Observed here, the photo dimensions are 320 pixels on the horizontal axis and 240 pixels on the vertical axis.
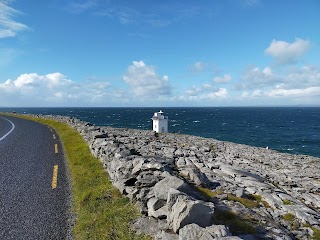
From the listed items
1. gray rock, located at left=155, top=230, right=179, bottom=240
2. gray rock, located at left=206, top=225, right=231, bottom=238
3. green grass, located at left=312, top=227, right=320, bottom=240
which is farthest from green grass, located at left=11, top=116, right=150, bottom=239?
green grass, located at left=312, top=227, right=320, bottom=240

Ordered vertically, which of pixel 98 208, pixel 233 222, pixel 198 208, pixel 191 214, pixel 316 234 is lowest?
pixel 316 234

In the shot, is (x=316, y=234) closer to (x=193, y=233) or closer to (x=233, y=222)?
(x=233, y=222)

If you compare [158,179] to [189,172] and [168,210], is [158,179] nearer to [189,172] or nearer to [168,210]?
[168,210]

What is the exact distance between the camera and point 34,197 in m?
10.8

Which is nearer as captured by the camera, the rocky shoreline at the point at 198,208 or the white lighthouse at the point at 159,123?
the rocky shoreline at the point at 198,208

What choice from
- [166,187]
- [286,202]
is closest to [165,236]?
[166,187]

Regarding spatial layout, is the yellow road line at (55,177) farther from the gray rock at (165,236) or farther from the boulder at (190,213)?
the boulder at (190,213)

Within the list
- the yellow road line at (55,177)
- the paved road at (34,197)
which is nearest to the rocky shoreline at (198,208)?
the paved road at (34,197)

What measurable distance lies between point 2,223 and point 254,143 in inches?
3123

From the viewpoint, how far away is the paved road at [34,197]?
27.1 ft

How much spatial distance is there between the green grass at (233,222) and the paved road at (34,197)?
4.60 metres

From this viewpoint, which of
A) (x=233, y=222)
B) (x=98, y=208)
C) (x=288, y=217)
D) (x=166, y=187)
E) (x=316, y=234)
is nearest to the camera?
(x=233, y=222)

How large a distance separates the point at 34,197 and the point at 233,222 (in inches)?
312

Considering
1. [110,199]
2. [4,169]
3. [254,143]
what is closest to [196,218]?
[110,199]
